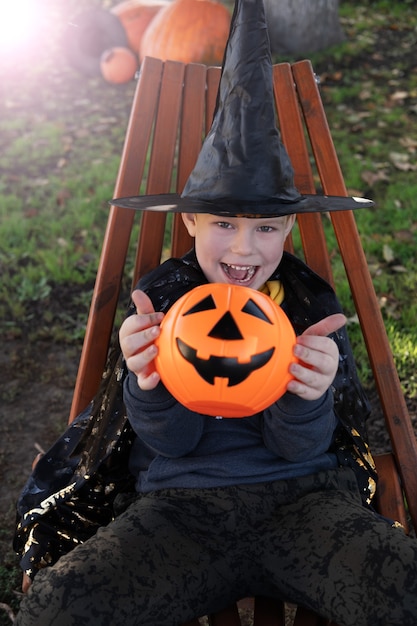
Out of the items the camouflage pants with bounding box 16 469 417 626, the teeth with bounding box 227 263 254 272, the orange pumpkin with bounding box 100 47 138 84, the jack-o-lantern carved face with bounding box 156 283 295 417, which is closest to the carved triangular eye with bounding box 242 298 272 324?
the jack-o-lantern carved face with bounding box 156 283 295 417

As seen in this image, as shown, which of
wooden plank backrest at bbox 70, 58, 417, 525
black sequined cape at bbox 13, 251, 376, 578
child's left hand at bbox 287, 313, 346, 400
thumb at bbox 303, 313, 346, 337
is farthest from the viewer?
wooden plank backrest at bbox 70, 58, 417, 525

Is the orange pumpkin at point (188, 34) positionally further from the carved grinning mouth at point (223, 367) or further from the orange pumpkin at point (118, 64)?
the carved grinning mouth at point (223, 367)

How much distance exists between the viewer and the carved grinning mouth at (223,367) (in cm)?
136

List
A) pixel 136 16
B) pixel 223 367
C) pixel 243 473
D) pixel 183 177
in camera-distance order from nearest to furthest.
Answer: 1. pixel 223 367
2. pixel 243 473
3. pixel 183 177
4. pixel 136 16

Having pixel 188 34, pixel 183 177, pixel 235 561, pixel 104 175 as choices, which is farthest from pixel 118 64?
pixel 235 561

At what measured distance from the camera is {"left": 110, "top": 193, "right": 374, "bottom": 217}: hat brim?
1659 millimetres

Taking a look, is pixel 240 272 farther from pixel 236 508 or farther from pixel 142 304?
pixel 236 508

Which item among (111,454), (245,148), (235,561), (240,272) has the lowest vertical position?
(235,561)

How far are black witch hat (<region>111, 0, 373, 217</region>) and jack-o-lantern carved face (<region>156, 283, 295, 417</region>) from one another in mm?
306

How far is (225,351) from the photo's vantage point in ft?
4.46

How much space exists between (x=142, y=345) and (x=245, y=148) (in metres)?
0.51

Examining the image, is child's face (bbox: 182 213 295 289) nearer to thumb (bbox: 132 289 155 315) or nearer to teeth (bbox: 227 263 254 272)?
teeth (bbox: 227 263 254 272)

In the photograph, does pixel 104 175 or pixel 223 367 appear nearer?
pixel 223 367

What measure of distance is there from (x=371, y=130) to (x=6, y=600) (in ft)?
12.4
